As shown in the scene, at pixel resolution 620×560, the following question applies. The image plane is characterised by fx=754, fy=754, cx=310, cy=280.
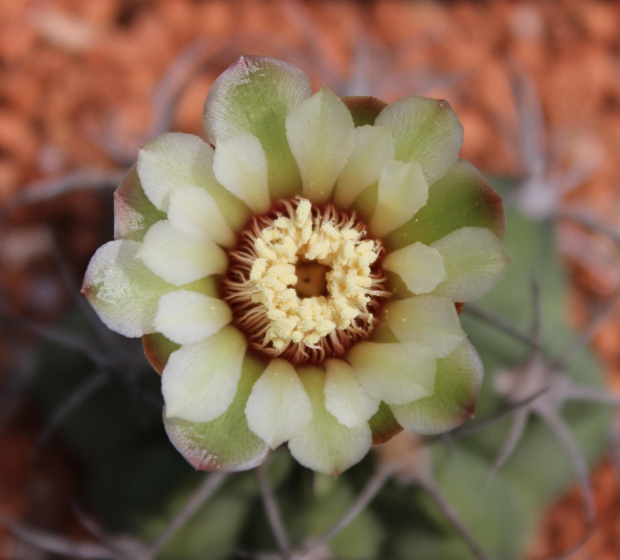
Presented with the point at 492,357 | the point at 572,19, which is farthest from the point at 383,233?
the point at 572,19

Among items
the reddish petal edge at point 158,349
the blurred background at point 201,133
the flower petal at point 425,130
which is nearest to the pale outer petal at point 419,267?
the flower petal at point 425,130

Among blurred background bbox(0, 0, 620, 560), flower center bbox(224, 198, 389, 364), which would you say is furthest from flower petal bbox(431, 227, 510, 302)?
blurred background bbox(0, 0, 620, 560)

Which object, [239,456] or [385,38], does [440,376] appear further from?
[385,38]

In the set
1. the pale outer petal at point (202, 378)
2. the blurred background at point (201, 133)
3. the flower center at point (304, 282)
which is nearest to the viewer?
the pale outer petal at point (202, 378)

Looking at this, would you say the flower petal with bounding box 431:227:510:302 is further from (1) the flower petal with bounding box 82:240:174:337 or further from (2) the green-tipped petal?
(1) the flower petal with bounding box 82:240:174:337

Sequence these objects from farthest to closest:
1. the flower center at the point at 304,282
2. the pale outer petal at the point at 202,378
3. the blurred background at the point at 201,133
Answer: the blurred background at the point at 201,133 → the flower center at the point at 304,282 → the pale outer petal at the point at 202,378

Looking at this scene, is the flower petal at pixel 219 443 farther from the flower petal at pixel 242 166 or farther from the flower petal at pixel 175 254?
the flower petal at pixel 242 166
